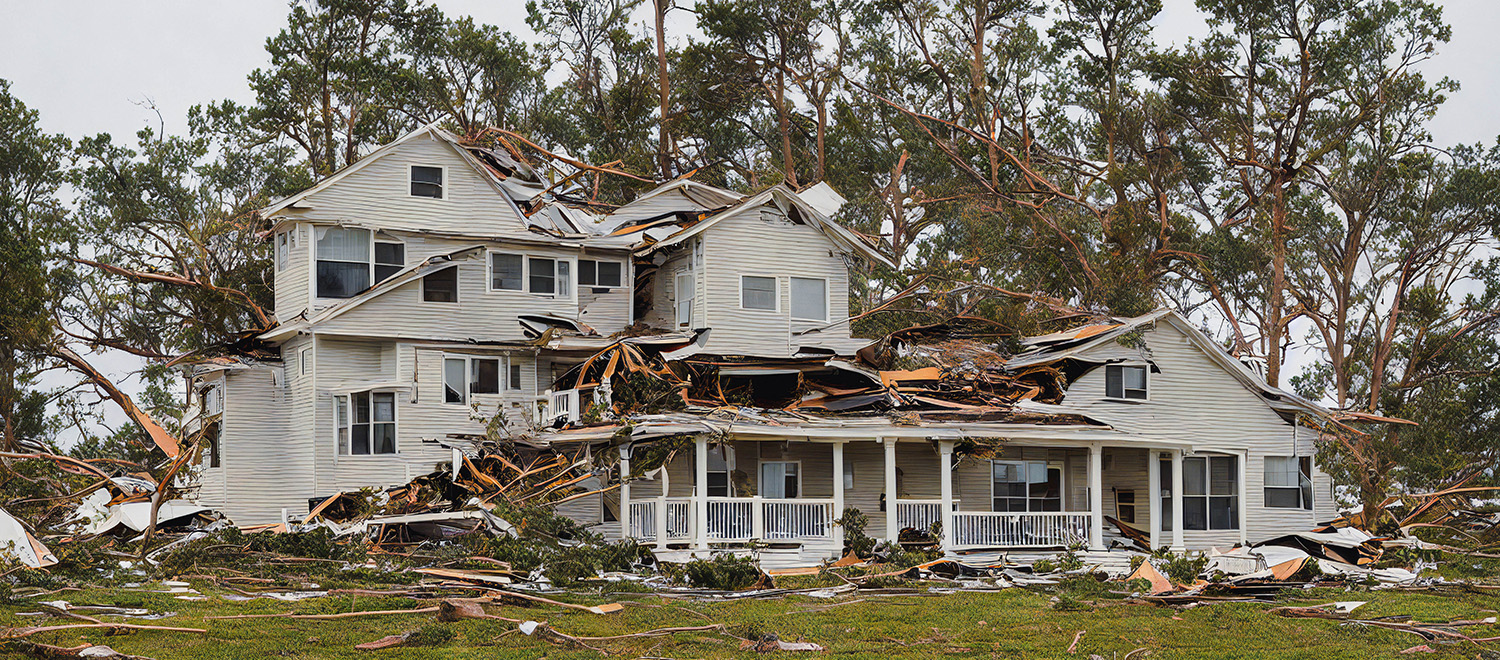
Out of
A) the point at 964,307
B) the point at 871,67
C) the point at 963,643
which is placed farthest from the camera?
the point at 871,67

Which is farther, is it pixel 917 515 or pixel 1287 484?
pixel 1287 484

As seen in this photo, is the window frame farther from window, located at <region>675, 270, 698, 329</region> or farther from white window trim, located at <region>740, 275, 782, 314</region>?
window, located at <region>675, 270, 698, 329</region>

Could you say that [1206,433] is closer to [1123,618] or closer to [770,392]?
[770,392]

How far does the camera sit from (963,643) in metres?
18.6

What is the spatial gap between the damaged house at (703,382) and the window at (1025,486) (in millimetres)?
59

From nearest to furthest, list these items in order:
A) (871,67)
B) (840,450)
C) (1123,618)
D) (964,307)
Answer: (1123,618), (840,450), (964,307), (871,67)

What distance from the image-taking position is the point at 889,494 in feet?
99.8

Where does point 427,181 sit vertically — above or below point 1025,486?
above

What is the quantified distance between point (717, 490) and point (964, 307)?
14.1 metres

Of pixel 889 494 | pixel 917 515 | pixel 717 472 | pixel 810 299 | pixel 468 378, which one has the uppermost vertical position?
pixel 810 299

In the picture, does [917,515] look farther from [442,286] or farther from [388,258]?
[388,258]

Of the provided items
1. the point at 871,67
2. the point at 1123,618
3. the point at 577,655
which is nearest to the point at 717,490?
the point at 1123,618

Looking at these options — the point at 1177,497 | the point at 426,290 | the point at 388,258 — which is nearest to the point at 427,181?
the point at 388,258

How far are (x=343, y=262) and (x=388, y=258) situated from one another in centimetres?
103
